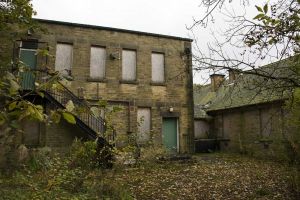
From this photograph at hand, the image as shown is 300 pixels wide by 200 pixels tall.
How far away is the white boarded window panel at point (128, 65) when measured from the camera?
19.0 metres

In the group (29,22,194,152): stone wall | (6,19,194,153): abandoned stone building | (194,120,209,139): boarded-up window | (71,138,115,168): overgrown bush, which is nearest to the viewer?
(71,138,115,168): overgrown bush

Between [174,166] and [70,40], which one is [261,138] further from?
[70,40]

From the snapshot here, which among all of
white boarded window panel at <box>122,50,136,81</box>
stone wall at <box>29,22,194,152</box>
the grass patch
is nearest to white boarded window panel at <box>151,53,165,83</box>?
stone wall at <box>29,22,194,152</box>

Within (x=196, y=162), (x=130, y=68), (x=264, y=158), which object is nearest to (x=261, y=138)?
(x=264, y=158)

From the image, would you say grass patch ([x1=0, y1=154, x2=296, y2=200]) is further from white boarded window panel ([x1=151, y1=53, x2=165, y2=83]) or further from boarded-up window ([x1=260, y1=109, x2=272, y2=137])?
white boarded window panel ([x1=151, y1=53, x2=165, y2=83])

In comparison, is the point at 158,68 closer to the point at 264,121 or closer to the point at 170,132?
the point at 170,132

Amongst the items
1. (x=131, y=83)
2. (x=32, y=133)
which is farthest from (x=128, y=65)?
(x=32, y=133)

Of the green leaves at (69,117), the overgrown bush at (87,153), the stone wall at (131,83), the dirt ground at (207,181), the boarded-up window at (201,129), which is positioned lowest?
the dirt ground at (207,181)

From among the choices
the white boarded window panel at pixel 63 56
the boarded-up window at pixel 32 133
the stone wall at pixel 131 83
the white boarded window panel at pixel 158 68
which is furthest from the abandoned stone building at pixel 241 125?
the boarded-up window at pixel 32 133

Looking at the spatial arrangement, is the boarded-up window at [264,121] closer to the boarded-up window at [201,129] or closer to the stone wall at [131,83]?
the stone wall at [131,83]

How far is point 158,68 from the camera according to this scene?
19.9 m

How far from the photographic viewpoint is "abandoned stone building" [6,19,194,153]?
16.8 m

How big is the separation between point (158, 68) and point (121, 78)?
101 inches

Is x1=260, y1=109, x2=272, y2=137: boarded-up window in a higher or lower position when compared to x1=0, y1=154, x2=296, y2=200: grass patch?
higher
